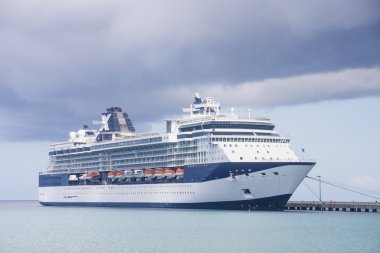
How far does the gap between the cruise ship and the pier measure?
65.4ft

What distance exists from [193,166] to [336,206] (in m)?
28.9

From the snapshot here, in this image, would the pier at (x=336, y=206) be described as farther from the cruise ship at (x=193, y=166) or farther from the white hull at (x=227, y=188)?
the white hull at (x=227, y=188)

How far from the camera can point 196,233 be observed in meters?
61.7

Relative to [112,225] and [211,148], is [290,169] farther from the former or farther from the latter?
[112,225]

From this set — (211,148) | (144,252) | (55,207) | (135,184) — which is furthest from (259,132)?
(55,207)

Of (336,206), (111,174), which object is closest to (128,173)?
(111,174)

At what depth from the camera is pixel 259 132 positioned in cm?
8719

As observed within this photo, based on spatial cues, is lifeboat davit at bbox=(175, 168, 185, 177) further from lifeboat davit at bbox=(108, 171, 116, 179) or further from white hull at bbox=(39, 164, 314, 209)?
lifeboat davit at bbox=(108, 171, 116, 179)

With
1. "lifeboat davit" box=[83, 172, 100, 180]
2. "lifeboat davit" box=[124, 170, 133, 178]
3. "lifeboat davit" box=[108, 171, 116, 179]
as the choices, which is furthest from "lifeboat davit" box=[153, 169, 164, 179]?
"lifeboat davit" box=[83, 172, 100, 180]

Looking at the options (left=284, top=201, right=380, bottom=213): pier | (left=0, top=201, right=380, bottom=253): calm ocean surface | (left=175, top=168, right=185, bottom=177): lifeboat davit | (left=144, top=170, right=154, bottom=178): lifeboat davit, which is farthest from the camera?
(left=284, top=201, right=380, bottom=213): pier

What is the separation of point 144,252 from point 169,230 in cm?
1439

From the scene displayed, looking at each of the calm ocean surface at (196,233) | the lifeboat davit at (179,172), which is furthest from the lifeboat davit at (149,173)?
the calm ocean surface at (196,233)

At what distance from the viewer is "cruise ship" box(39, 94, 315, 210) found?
81250mm

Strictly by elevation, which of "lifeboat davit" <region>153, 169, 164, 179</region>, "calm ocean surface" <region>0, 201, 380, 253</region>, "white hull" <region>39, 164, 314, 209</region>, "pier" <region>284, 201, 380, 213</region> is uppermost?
"lifeboat davit" <region>153, 169, 164, 179</region>
